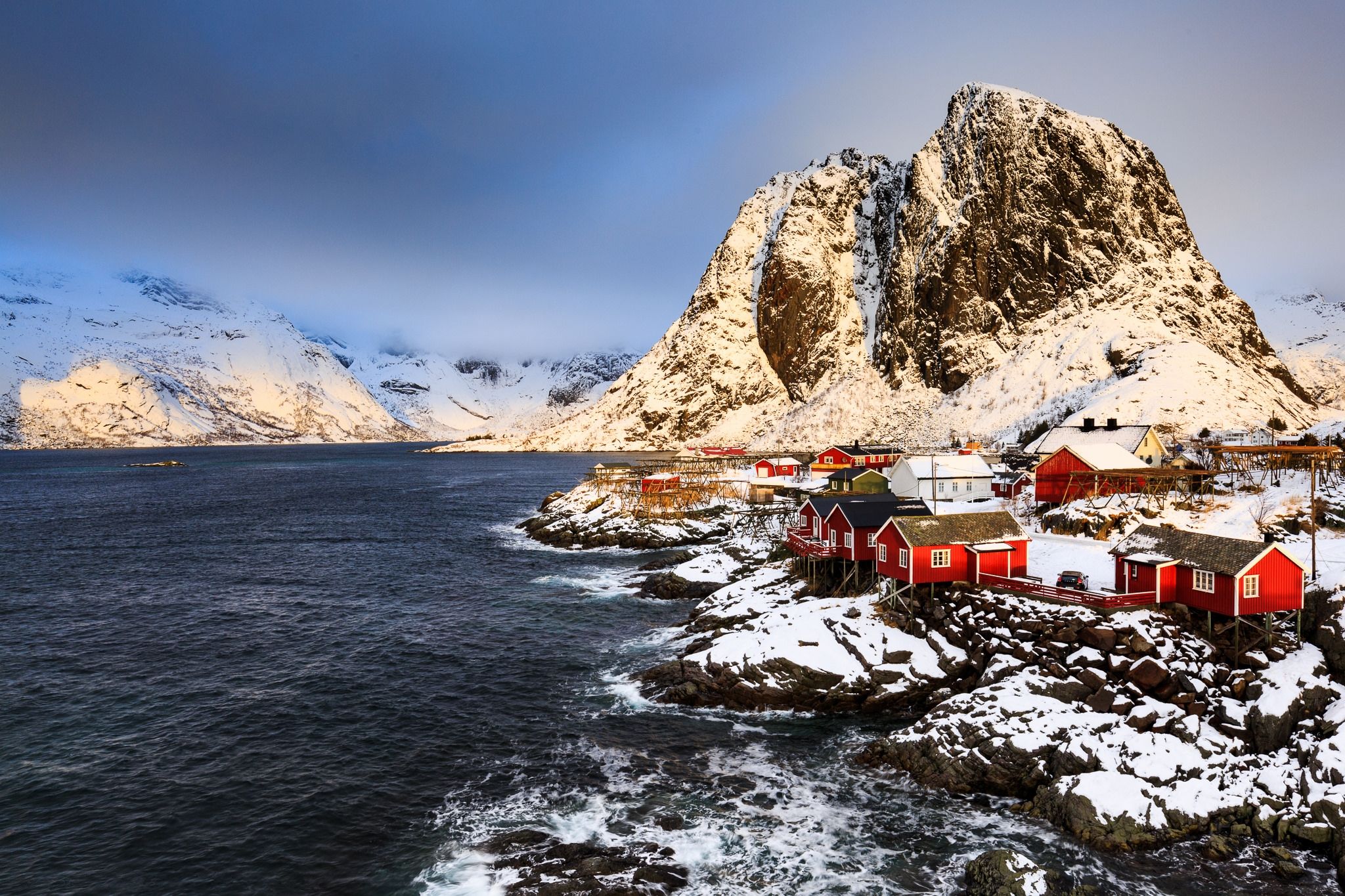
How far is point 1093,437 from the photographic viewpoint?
6819cm

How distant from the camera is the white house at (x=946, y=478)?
2790 inches

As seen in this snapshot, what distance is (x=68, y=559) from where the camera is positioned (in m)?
69.2

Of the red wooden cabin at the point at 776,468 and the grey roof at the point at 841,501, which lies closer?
the grey roof at the point at 841,501

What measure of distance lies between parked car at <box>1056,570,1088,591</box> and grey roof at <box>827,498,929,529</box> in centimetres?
1044

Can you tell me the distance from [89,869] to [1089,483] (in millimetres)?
64040

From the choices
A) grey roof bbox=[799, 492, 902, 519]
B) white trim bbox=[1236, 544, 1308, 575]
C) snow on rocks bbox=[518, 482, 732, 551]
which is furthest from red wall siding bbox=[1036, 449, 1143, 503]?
snow on rocks bbox=[518, 482, 732, 551]

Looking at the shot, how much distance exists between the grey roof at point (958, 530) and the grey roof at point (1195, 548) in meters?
5.81

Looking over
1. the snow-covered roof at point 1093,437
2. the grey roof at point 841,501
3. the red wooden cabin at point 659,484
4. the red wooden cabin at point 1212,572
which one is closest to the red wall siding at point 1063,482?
the snow-covered roof at point 1093,437

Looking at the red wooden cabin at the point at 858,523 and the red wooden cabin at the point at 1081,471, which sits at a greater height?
the red wooden cabin at the point at 1081,471

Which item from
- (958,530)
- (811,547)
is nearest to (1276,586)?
(958,530)

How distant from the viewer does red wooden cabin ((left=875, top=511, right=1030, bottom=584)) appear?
3947 centimetres

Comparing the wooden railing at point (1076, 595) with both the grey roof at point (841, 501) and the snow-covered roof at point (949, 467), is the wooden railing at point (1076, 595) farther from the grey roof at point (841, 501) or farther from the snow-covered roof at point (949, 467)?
the snow-covered roof at point (949, 467)

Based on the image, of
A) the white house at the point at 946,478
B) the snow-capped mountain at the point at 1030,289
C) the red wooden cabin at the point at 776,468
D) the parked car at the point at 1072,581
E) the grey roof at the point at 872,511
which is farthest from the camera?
the snow-capped mountain at the point at 1030,289

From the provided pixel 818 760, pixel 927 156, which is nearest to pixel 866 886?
pixel 818 760
